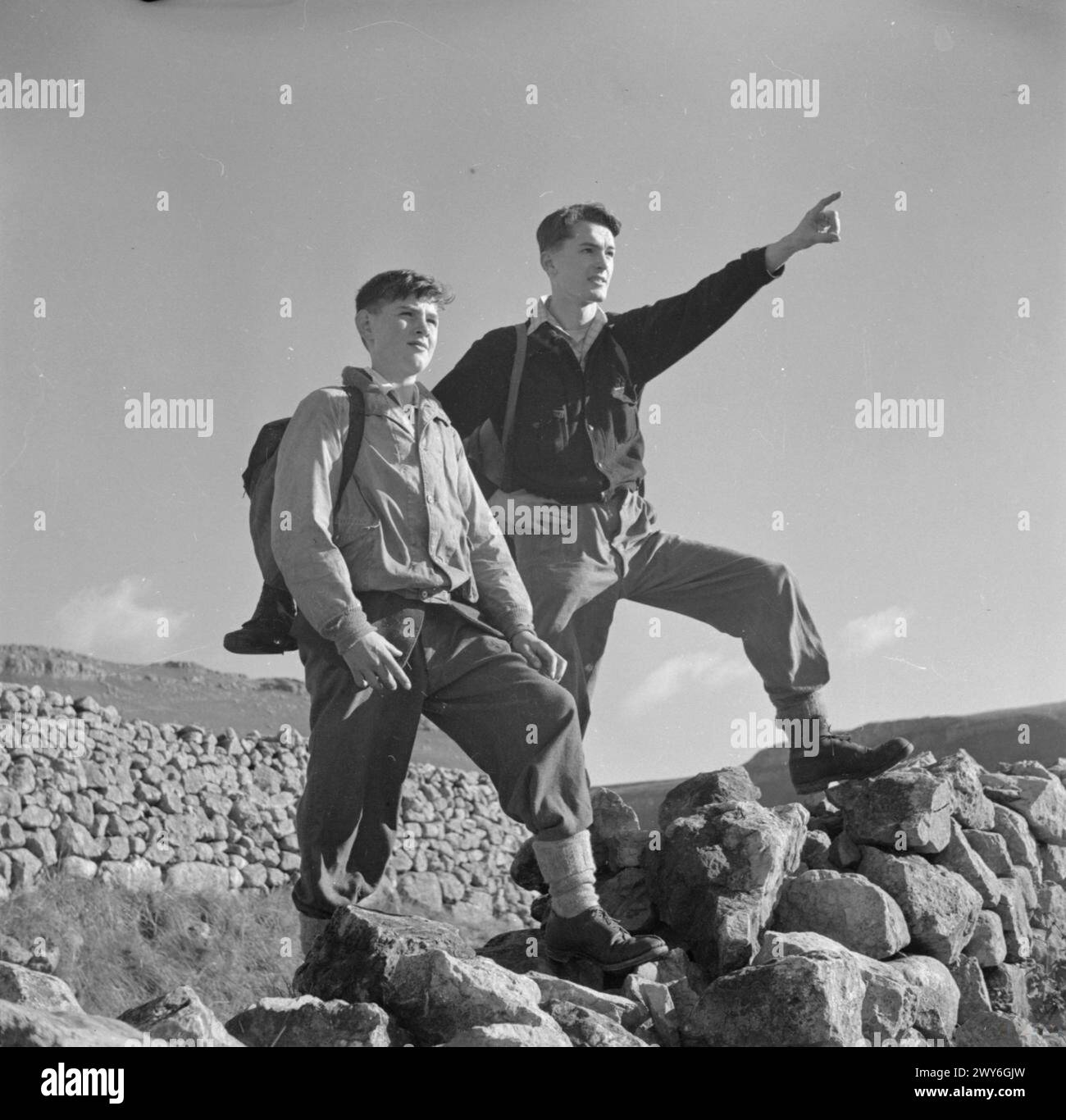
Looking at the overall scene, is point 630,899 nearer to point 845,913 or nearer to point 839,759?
point 845,913

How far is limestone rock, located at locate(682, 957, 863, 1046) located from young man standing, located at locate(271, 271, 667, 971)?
18.3 inches

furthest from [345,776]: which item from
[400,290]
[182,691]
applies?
[182,691]

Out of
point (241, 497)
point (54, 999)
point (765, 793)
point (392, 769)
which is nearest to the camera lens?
point (54, 999)

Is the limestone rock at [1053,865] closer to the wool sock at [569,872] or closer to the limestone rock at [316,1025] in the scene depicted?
the wool sock at [569,872]

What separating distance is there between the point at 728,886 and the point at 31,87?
168 inches

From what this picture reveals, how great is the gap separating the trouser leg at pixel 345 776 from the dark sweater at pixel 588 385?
1080 millimetres

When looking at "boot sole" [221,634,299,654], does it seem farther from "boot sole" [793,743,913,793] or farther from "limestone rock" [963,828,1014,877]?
"limestone rock" [963,828,1014,877]

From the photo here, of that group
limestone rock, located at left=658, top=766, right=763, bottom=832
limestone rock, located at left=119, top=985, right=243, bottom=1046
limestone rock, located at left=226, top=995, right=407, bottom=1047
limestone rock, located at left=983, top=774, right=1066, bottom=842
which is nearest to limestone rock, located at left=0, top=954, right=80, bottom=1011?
limestone rock, located at left=119, top=985, right=243, bottom=1046

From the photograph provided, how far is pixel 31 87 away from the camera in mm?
5980

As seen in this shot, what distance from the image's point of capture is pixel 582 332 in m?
5.82

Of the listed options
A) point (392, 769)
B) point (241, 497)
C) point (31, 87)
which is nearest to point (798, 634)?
point (392, 769)

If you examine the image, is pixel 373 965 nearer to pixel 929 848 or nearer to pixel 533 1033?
pixel 533 1033

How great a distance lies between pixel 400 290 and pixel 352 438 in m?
0.61
